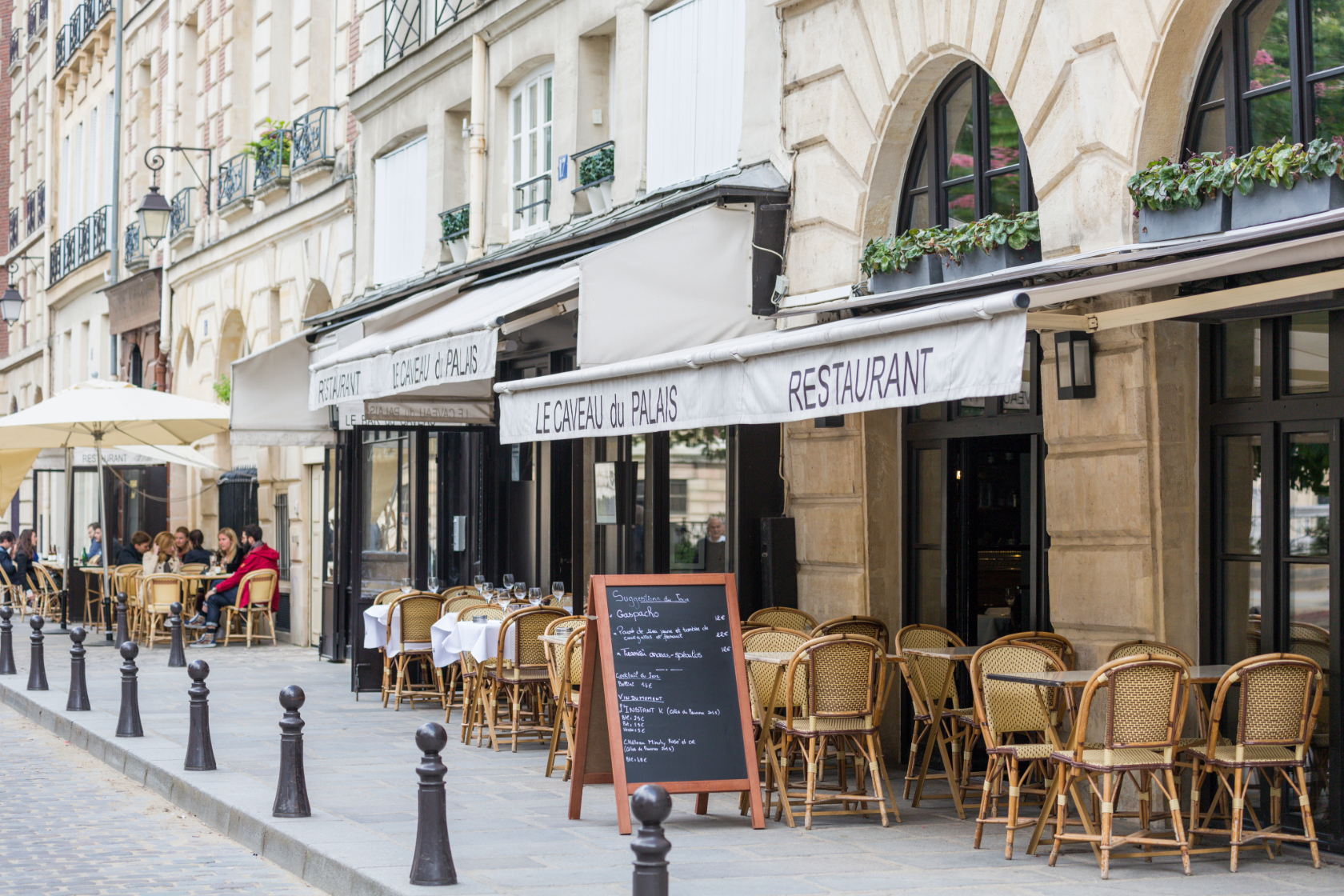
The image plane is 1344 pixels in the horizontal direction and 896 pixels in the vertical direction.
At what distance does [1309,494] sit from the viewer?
7527 mm

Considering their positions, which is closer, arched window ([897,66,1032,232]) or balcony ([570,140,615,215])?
arched window ([897,66,1032,232])

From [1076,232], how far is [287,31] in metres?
15.6

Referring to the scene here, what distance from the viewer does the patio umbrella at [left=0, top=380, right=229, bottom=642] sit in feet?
60.0

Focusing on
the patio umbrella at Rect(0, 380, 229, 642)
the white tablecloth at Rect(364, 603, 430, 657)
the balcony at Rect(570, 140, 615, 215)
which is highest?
the balcony at Rect(570, 140, 615, 215)

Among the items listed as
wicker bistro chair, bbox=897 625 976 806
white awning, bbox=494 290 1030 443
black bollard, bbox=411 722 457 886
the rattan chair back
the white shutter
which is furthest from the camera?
the white shutter

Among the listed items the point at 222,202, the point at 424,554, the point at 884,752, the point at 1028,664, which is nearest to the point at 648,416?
the point at 1028,664

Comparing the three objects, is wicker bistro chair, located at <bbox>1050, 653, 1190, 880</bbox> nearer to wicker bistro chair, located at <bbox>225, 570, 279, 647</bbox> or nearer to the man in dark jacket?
wicker bistro chair, located at <bbox>225, 570, 279, 647</bbox>

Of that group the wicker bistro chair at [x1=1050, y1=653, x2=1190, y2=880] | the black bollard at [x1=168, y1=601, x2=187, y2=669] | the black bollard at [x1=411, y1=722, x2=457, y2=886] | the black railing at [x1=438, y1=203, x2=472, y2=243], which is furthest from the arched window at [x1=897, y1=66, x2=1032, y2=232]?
the black bollard at [x1=168, y1=601, x2=187, y2=669]

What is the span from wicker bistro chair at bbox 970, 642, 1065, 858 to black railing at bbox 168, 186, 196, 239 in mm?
19535

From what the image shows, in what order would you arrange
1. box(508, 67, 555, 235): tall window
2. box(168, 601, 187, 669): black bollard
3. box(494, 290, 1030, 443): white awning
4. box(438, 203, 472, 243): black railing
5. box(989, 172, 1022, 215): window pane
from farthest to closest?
box(438, 203, 472, 243): black railing < box(168, 601, 187, 669): black bollard < box(508, 67, 555, 235): tall window < box(989, 172, 1022, 215): window pane < box(494, 290, 1030, 443): white awning

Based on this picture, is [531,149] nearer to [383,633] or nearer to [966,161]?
[383,633]

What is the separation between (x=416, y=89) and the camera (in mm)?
17438

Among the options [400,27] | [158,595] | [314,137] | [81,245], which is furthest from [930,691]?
[81,245]

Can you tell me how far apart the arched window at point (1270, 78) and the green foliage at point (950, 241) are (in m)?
0.99
